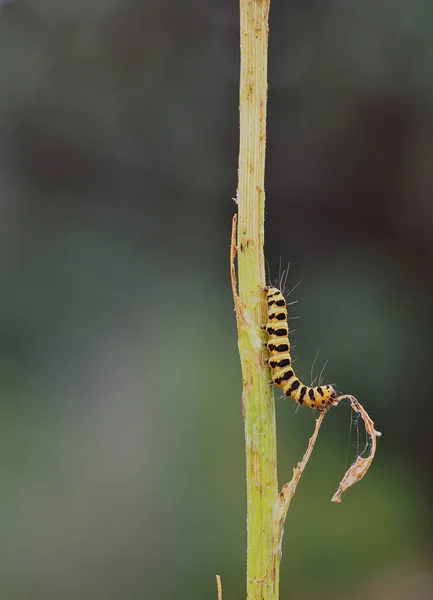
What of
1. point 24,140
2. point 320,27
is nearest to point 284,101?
point 320,27

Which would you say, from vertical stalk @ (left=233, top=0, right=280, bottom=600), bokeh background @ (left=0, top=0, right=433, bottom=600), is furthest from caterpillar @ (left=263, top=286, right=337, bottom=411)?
bokeh background @ (left=0, top=0, right=433, bottom=600)

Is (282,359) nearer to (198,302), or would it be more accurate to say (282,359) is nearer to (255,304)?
(255,304)

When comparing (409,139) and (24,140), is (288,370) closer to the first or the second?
(409,139)

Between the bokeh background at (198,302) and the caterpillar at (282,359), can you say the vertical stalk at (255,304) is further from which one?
the bokeh background at (198,302)

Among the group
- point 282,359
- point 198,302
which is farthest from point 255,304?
point 198,302

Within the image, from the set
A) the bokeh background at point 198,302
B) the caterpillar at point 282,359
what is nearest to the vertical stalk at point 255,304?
the caterpillar at point 282,359

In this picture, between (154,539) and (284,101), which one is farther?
(284,101)

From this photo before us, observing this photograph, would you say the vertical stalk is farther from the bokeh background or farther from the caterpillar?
the bokeh background

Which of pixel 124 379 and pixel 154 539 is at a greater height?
pixel 124 379
